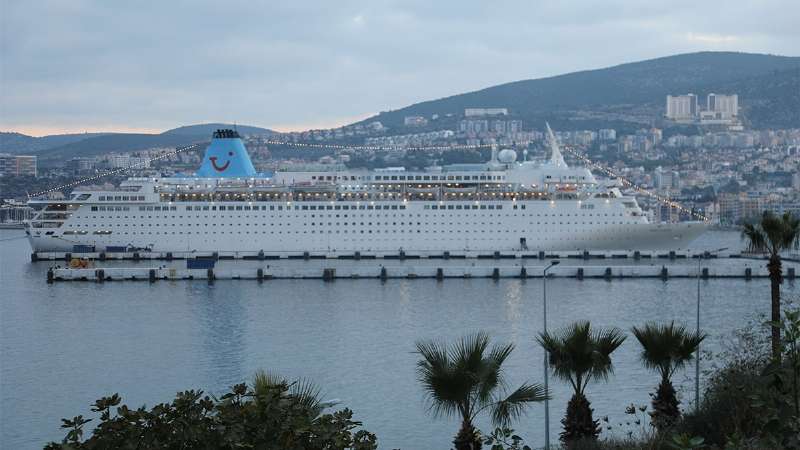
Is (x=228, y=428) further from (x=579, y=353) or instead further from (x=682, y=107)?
(x=682, y=107)

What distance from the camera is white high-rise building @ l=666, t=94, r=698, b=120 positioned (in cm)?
11319

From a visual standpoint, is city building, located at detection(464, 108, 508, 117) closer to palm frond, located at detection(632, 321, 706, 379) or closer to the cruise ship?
the cruise ship

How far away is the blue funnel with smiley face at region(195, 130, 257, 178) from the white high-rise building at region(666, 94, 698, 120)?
78.8 meters

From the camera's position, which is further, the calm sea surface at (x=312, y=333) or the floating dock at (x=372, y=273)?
the floating dock at (x=372, y=273)

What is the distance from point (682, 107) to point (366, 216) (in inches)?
3214

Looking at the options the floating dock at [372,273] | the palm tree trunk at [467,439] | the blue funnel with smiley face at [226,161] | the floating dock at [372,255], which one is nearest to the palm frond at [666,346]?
the palm tree trunk at [467,439]

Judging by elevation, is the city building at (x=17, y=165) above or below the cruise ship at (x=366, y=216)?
above

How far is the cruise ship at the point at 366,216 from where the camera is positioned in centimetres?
3741

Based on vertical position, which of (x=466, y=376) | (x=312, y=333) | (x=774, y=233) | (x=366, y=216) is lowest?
(x=312, y=333)

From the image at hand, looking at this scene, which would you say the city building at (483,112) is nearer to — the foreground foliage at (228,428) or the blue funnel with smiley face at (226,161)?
the blue funnel with smiley face at (226,161)

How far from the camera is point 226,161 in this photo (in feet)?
138

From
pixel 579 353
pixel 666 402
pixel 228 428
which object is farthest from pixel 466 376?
pixel 666 402

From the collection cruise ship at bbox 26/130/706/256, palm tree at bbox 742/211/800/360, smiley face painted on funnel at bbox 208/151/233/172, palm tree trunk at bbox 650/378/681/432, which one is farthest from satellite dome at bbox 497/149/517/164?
palm tree trunk at bbox 650/378/681/432

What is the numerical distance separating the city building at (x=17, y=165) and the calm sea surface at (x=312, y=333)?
71.0m
